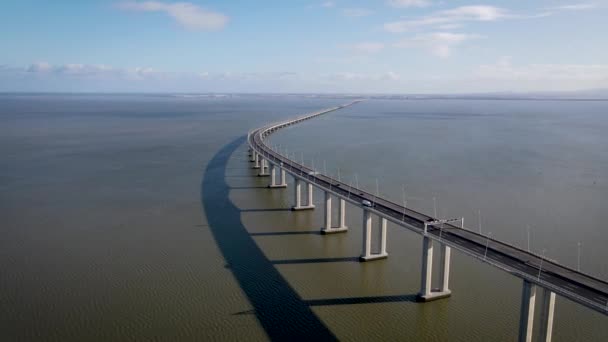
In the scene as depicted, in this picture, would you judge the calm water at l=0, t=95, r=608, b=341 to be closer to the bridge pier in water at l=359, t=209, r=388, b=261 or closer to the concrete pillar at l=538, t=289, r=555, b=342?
the bridge pier in water at l=359, t=209, r=388, b=261

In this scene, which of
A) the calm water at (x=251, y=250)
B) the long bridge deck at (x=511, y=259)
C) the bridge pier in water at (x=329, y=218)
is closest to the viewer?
the long bridge deck at (x=511, y=259)

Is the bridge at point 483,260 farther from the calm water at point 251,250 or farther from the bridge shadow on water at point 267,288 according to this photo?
the bridge shadow on water at point 267,288

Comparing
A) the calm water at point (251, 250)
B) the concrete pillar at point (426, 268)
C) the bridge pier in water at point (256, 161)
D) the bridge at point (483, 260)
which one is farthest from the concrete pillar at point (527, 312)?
the bridge pier in water at point (256, 161)

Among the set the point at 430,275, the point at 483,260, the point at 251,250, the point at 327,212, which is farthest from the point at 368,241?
the point at 483,260

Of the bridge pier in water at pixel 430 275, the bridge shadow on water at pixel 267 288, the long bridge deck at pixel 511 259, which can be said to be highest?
the long bridge deck at pixel 511 259

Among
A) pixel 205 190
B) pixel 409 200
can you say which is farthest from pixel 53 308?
pixel 409 200

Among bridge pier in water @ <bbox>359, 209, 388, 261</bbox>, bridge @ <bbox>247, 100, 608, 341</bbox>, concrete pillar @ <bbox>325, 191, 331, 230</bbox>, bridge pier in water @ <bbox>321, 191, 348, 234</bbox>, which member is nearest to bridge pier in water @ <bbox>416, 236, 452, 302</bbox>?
bridge @ <bbox>247, 100, 608, 341</bbox>

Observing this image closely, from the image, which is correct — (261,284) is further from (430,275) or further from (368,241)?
(430,275)
